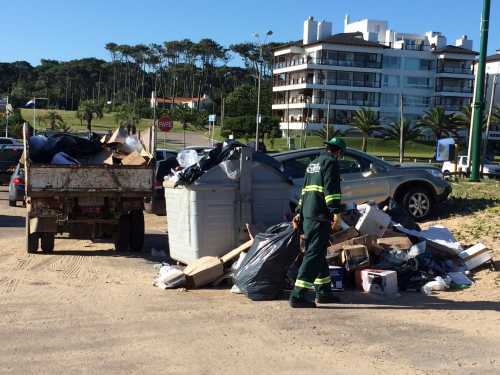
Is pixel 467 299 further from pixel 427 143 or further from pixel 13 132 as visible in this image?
pixel 427 143

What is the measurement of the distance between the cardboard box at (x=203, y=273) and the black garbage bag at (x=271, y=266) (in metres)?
0.58

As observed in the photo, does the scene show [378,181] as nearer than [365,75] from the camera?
Yes

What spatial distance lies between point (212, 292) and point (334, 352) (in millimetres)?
2583

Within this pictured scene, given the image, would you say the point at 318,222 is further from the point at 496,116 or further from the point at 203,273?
the point at 496,116

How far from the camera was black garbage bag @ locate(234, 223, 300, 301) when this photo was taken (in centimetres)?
736

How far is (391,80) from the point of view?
90.6 metres

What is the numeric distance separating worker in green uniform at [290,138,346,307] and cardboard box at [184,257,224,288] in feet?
4.18

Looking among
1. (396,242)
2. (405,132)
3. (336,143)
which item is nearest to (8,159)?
(396,242)

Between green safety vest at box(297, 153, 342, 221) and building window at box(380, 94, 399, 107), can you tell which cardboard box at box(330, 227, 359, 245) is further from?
building window at box(380, 94, 399, 107)

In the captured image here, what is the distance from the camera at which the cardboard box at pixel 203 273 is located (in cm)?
792

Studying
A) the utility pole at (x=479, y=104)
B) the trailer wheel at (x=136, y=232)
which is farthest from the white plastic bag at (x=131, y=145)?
the utility pole at (x=479, y=104)

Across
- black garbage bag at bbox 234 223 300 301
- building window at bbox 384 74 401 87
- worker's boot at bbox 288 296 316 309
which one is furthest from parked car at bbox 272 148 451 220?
building window at bbox 384 74 401 87

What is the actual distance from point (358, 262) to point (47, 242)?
202 inches

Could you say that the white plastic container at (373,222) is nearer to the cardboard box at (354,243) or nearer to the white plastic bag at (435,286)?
the cardboard box at (354,243)
